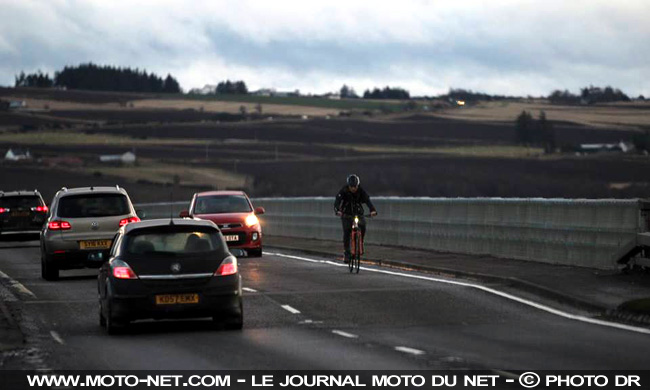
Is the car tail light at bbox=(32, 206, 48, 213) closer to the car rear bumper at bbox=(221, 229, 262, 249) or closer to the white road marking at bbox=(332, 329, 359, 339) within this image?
the car rear bumper at bbox=(221, 229, 262, 249)

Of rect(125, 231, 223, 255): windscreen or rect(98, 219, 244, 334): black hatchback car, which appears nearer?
rect(98, 219, 244, 334): black hatchback car

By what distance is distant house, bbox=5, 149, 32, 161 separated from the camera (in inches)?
4628

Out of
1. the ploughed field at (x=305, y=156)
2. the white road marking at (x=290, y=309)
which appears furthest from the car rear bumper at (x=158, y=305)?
the ploughed field at (x=305, y=156)

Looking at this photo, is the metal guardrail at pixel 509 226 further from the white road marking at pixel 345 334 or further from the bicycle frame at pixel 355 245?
the white road marking at pixel 345 334

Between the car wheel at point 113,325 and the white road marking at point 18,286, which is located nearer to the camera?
the car wheel at point 113,325

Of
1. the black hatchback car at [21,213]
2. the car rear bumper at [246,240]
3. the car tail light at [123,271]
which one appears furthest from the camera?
the black hatchback car at [21,213]

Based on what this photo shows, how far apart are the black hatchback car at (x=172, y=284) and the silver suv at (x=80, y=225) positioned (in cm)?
980

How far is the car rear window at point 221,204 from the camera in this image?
36312mm

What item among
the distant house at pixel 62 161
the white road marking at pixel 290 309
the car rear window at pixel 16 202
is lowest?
the distant house at pixel 62 161

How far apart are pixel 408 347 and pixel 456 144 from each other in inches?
4215

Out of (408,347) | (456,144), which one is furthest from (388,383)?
(456,144)

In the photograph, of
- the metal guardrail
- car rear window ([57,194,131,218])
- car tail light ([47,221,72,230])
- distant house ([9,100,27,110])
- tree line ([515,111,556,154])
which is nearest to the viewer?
the metal guardrail

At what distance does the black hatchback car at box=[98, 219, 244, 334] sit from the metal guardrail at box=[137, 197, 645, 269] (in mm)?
8601

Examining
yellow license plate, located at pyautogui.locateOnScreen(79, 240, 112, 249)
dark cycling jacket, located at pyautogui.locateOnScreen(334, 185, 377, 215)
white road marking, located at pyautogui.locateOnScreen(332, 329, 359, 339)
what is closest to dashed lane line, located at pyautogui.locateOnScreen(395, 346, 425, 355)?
white road marking, located at pyautogui.locateOnScreen(332, 329, 359, 339)
